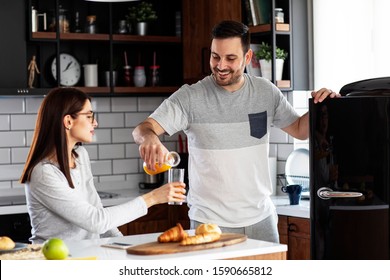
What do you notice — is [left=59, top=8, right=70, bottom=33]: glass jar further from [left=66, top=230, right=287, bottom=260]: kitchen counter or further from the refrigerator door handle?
the refrigerator door handle

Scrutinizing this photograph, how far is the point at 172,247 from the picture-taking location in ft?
9.73

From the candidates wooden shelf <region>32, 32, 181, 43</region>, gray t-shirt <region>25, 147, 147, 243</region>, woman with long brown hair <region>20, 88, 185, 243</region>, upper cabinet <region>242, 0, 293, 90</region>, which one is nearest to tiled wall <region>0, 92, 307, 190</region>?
Answer: upper cabinet <region>242, 0, 293, 90</region>

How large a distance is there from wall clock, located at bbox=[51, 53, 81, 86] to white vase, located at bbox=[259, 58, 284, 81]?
4.29ft

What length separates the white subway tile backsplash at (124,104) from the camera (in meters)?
5.80

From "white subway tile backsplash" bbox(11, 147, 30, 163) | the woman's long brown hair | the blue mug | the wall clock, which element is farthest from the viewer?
the wall clock

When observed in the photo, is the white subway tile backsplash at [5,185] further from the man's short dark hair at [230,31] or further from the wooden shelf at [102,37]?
the man's short dark hair at [230,31]

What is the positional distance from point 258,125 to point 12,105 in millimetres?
2192

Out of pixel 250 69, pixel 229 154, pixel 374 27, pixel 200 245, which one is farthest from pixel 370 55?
pixel 200 245

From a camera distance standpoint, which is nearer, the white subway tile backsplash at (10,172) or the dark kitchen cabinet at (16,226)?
the dark kitchen cabinet at (16,226)

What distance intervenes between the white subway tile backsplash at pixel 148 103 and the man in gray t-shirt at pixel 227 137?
2.10 m

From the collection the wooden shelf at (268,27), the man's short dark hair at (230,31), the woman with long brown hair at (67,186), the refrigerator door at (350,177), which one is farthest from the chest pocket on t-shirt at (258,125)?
the wooden shelf at (268,27)

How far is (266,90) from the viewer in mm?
3861

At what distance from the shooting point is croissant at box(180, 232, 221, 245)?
9.86ft

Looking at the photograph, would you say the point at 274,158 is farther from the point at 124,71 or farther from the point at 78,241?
the point at 78,241
